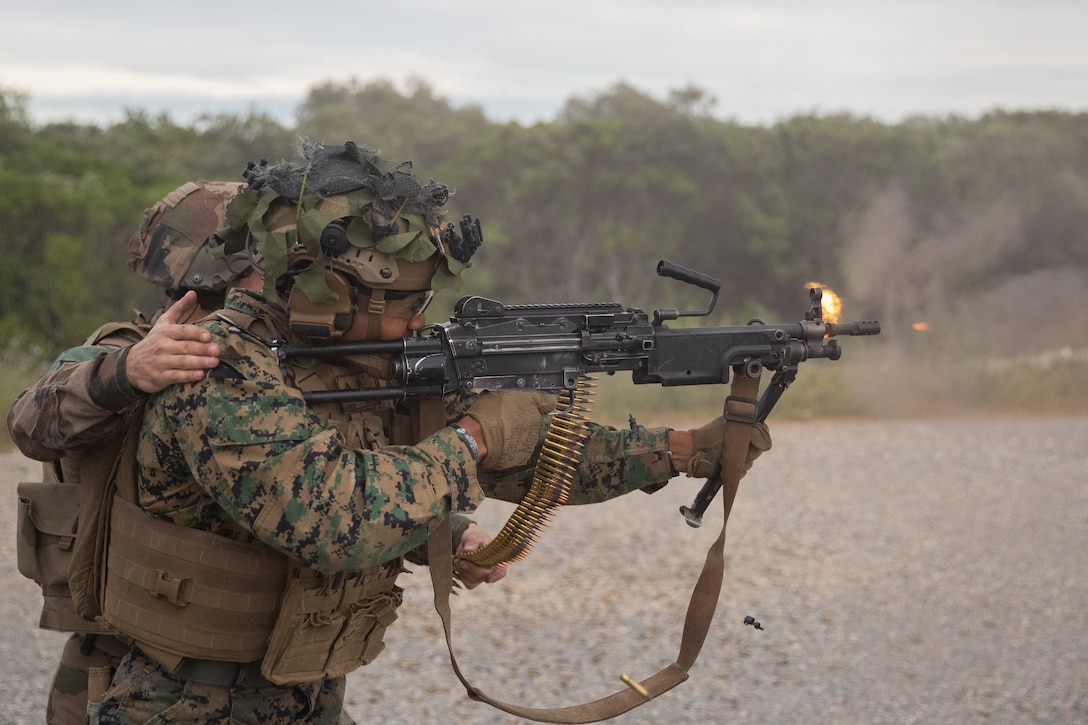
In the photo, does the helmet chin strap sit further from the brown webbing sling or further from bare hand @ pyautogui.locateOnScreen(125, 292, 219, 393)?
the brown webbing sling

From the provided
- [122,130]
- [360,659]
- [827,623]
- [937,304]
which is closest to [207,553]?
[360,659]

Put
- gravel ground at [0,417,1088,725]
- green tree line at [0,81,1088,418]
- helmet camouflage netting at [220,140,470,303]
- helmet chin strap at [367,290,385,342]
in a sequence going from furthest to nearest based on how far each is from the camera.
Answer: green tree line at [0,81,1088,418] → gravel ground at [0,417,1088,725] → helmet chin strap at [367,290,385,342] → helmet camouflage netting at [220,140,470,303]

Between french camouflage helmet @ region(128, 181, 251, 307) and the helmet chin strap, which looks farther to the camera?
french camouflage helmet @ region(128, 181, 251, 307)

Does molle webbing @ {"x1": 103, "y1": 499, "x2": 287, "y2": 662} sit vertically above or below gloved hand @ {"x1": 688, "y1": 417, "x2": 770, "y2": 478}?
below

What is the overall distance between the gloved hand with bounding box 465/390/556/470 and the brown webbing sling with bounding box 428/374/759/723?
307 millimetres

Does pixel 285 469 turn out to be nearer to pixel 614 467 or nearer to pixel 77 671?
pixel 614 467

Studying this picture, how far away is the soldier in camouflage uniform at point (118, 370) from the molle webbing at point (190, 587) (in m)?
0.30

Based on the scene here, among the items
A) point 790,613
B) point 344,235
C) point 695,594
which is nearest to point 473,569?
point 695,594

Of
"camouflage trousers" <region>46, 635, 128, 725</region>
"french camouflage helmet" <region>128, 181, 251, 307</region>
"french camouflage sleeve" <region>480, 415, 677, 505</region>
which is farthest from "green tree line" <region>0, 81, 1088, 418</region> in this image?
"french camouflage sleeve" <region>480, 415, 677, 505</region>

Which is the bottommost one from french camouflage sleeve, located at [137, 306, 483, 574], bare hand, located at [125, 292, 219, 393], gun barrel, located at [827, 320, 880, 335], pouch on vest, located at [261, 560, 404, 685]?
pouch on vest, located at [261, 560, 404, 685]

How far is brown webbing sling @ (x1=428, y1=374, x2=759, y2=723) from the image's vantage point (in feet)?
11.5

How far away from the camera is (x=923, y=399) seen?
16.9 metres

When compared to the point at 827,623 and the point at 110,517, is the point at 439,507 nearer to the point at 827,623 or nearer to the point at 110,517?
the point at 110,517

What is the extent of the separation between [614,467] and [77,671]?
2.00 meters
